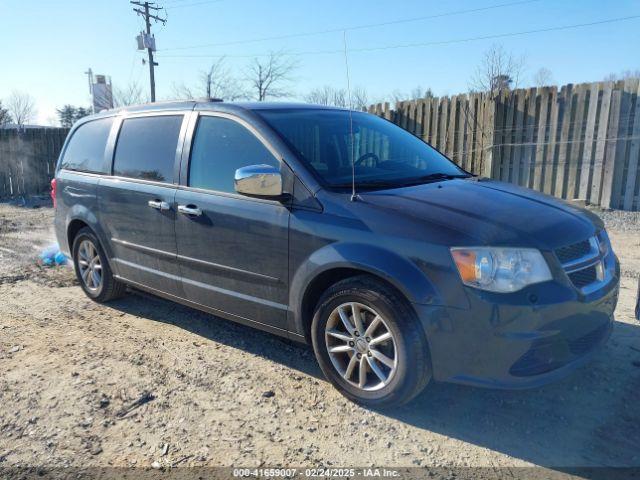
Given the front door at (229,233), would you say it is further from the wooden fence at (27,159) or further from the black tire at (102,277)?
the wooden fence at (27,159)

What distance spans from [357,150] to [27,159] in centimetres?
1428

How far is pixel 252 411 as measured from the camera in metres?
3.19

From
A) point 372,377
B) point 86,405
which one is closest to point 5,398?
point 86,405

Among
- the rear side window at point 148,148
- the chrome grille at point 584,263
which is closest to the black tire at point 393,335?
the chrome grille at point 584,263

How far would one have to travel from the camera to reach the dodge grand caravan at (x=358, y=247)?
2.72m

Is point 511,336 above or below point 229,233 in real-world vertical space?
below

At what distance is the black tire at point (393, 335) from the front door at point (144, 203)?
64.9 inches

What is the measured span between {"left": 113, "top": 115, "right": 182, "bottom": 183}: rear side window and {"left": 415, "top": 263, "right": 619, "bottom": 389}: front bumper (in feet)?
8.30

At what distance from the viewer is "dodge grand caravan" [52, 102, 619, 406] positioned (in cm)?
272

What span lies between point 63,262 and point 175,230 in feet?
12.4

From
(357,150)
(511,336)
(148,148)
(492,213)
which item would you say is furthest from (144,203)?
(511,336)

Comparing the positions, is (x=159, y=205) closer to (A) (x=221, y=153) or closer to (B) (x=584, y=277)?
(A) (x=221, y=153)

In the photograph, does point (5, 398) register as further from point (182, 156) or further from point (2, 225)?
point (2, 225)

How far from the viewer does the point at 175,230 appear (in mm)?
4059
